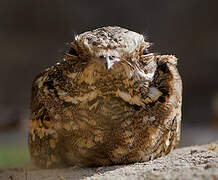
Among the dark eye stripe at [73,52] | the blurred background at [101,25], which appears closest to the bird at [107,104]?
the dark eye stripe at [73,52]

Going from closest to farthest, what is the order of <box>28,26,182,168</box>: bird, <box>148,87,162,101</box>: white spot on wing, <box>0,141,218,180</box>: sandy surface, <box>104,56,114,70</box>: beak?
1. <box>0,141,218,180</box>: sandy surface
2. <box>104,56,114,70</box>: beak
3. <box>28,26,182,168</box>: bird
4. <box>148,87,162,101</box>: white spot on wing

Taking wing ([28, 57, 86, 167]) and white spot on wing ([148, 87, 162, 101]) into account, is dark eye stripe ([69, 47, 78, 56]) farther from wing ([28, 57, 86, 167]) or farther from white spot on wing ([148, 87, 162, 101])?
white spot on wing ([148, 87, 162, 101])

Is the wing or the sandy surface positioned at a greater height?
the wing

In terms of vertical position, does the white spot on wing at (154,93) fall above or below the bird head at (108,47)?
below

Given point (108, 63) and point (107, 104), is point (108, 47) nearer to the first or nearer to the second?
point (108, 63)

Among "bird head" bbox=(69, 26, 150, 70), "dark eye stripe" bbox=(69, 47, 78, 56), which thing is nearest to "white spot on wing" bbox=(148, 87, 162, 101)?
"bird head" bbox=(69, 26, 150, 70)

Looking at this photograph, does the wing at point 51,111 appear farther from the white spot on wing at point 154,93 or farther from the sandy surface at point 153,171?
the white spot on wing at point 154,93

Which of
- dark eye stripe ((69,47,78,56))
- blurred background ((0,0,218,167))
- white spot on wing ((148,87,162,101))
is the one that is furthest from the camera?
blurred background ((0,0,218,167))

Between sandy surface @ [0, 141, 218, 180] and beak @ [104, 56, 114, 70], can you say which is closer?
sandy surface @ [0, 141, 218, 180]
